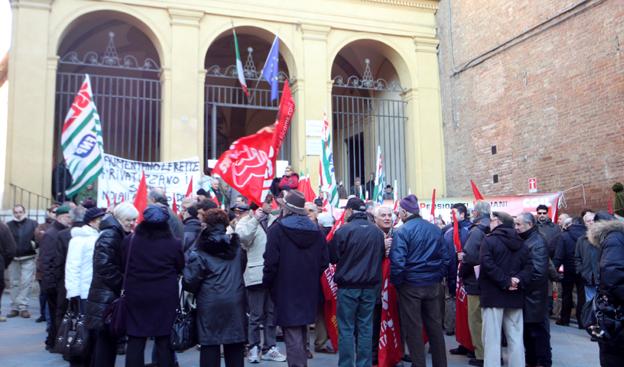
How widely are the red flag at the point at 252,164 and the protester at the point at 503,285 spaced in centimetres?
328

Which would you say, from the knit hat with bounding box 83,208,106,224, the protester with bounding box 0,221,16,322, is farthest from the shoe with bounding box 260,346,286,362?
the protester with bounding box 0,221,16,322

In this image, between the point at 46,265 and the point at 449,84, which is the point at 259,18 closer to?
the point at 449,84

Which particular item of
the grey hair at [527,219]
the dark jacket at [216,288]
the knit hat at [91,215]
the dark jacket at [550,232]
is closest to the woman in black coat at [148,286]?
the dark jacket at [216,288]

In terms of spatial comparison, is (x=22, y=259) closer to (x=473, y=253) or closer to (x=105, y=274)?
(x=105, y=274)

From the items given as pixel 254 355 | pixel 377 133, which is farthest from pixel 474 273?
pixel 377 133

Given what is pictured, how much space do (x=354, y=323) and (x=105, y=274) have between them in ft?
7.87

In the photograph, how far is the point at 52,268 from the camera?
6.82 metres

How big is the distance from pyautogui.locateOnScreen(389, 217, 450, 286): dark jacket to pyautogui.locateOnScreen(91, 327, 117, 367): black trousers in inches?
107

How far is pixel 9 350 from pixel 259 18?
10319mm

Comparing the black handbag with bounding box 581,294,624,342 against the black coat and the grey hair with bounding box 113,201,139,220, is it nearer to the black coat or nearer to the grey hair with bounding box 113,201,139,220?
the black coat

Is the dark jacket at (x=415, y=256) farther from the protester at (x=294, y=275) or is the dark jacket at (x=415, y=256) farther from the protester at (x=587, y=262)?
the protester at (x=587, y=262)

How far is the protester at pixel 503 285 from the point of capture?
558 centimetres

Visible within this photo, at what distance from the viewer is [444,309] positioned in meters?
7.86

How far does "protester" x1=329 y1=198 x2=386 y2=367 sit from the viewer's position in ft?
18.2
